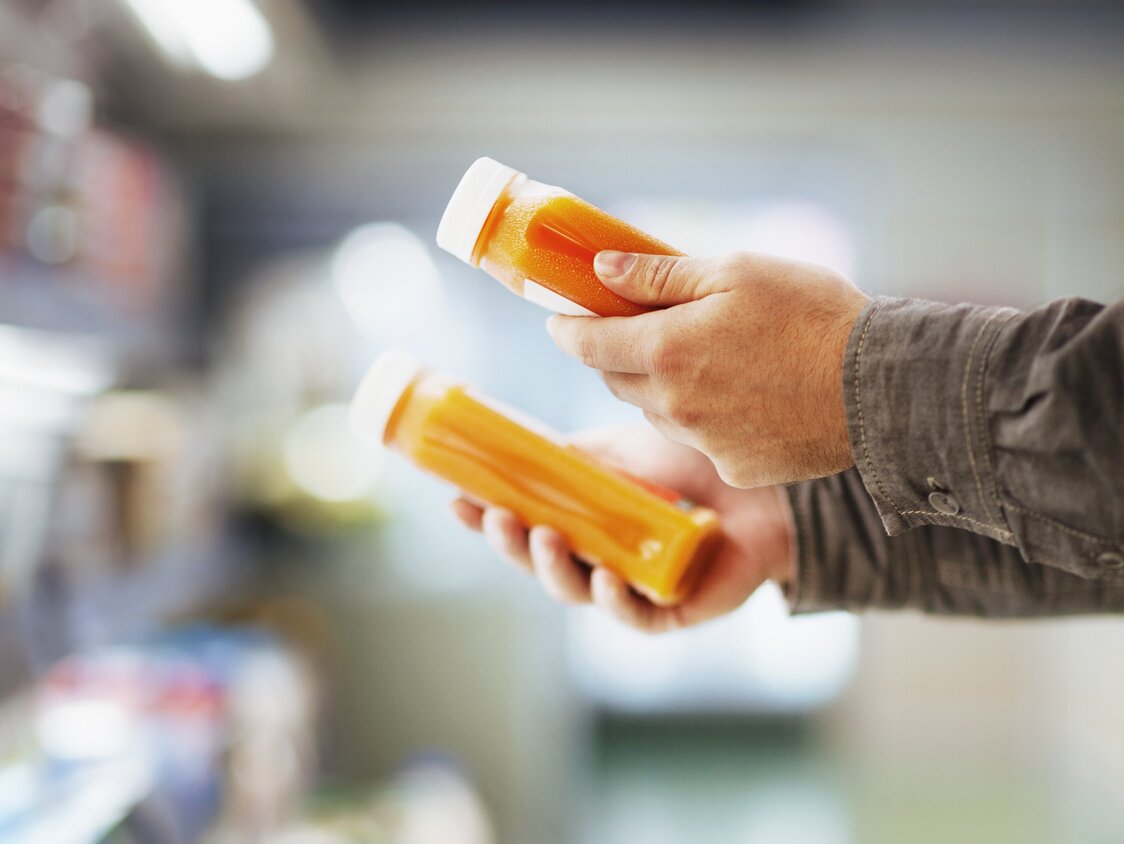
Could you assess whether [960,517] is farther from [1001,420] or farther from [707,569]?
[707,569]

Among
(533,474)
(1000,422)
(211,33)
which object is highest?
(211,33)

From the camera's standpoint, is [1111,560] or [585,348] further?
[585,348]

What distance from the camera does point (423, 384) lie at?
984 millimetres

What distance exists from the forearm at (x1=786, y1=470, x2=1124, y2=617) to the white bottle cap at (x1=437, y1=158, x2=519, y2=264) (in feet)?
1.48

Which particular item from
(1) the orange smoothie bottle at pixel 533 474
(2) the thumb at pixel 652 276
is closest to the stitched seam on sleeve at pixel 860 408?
(2) the thumb at pixel 652 276

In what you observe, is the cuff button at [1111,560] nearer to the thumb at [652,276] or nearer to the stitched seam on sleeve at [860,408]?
the stitched seam on sleeve at [860,408]

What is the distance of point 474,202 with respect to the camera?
2.61ft

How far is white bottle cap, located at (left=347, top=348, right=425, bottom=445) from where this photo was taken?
3.21 feet

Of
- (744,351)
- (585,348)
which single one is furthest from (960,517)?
(585,348)

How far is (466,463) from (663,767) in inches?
133

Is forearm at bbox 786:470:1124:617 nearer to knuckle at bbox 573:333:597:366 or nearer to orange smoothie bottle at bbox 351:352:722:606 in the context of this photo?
orange smoothie bottle at bbox 351:352:722:606

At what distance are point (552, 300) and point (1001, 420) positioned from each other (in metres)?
0.35

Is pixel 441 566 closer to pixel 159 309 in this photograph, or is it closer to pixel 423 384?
pixel 159 309

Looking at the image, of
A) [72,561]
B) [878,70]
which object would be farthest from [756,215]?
[72,561]
